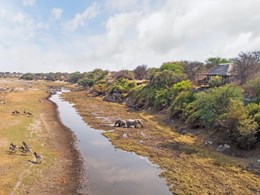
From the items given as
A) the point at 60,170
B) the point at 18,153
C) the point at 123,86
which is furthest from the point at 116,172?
the point at 123,86

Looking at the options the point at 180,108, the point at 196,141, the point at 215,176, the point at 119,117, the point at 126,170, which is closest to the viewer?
the point at 215,176

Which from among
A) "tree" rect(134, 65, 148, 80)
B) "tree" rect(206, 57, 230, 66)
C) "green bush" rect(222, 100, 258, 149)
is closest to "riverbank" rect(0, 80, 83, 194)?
"green bush" rect(222, 100, 258, 149)

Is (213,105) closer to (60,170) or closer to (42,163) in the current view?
(60,170)

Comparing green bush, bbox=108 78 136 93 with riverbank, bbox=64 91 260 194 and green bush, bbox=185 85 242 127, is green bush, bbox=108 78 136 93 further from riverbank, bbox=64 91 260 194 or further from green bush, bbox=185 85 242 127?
green bush, bbox=185 85 242 127

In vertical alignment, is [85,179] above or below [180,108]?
below

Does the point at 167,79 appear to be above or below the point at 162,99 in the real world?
above

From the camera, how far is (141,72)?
11525 centimetres

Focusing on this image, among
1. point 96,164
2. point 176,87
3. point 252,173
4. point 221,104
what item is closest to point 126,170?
point 96,164

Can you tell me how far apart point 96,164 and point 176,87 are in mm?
32769

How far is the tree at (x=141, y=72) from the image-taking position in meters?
114

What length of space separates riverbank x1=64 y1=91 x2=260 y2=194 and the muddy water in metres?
1.12

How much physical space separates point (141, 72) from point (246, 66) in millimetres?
63281

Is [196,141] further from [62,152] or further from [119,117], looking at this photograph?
[119,117]

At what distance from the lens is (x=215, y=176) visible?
23891mm
